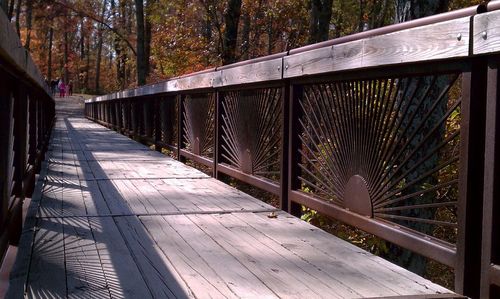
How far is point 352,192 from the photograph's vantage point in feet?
11.4

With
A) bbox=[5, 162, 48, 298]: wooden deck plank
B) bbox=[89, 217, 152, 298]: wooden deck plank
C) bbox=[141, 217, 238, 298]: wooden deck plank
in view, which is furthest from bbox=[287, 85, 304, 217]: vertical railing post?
bbox=[5, 162, 48, 298]: wooden deck plank

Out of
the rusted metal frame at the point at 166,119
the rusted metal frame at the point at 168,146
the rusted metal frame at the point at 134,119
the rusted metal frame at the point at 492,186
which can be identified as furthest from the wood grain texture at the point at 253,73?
the rusted metal frame at the point at 134,119

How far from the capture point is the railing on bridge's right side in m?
2.37

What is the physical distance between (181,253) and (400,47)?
1.48 metres

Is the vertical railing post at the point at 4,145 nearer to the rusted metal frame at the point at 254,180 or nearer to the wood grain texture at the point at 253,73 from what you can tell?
the wood grain texture at the point at 253,73

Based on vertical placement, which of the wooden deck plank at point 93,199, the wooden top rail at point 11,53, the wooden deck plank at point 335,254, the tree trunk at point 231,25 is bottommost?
the wooden deck plank at point 335,254

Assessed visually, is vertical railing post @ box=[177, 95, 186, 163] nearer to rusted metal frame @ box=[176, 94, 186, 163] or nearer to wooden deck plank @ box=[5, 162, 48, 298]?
rusted metal frame @ box=[176, 94, 186, 163]

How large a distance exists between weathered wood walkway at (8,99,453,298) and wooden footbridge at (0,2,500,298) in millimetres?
13

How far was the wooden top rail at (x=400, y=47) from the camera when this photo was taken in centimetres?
229

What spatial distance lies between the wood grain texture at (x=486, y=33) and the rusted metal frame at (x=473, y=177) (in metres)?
0.10

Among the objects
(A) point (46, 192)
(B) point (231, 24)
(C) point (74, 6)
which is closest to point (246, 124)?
(A) point (46, 192)

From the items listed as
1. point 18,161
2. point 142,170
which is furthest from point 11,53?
point 142,170

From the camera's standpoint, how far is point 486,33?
7.39ft

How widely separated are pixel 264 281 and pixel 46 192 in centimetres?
298
